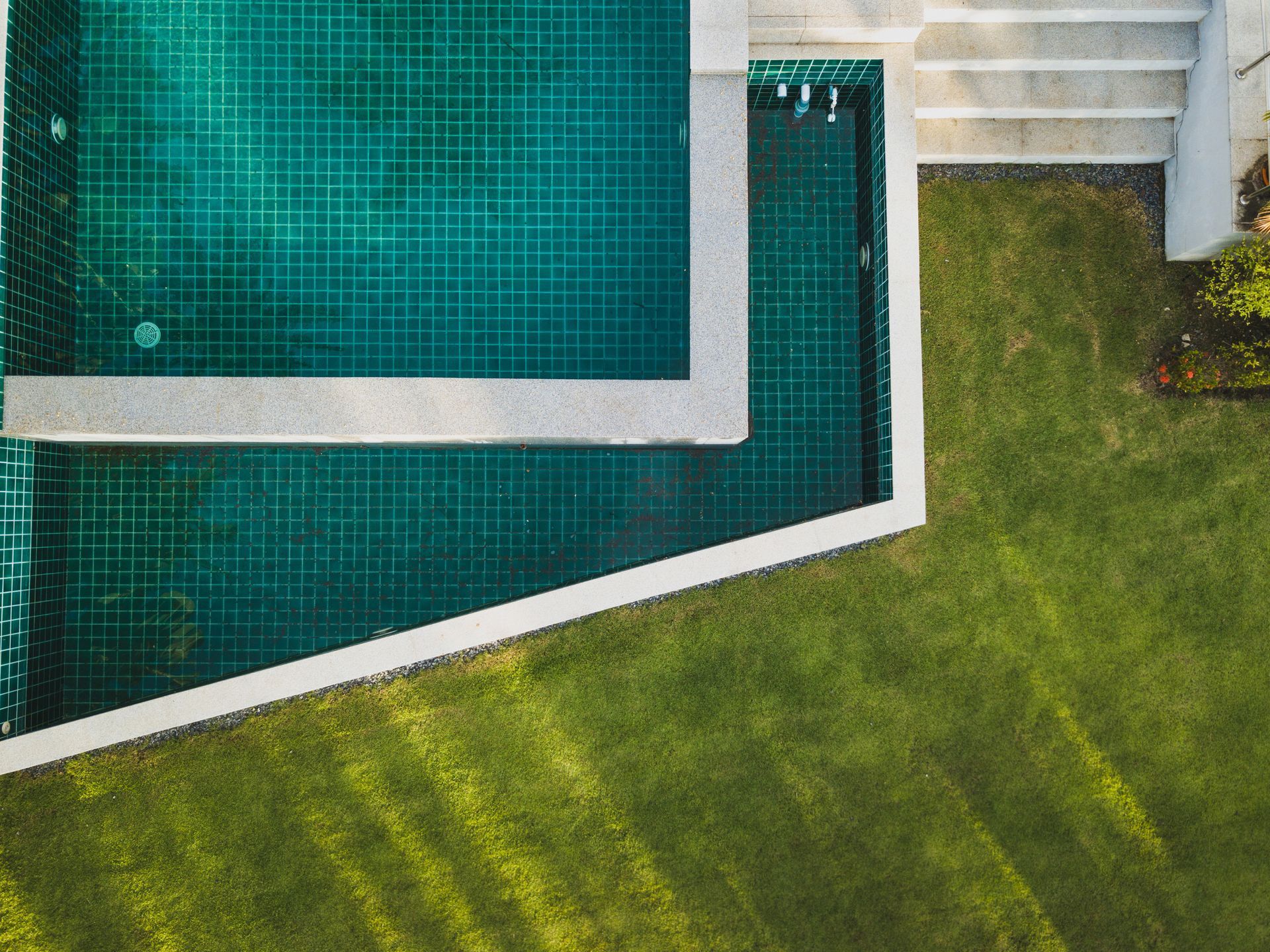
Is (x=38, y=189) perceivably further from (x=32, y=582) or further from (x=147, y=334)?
(x=32, y=582)

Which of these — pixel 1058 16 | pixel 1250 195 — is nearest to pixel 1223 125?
pixel 1250 195

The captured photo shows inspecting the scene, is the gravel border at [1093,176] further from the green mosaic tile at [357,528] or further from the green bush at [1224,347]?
the green mosaic tile at [357,528]

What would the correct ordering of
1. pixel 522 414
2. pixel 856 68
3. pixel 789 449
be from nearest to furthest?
pixel 522 414 → pixel 856 68 → pixel 789 449

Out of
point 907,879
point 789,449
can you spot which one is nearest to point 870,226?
point 789,449

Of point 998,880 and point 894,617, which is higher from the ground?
point 894,617

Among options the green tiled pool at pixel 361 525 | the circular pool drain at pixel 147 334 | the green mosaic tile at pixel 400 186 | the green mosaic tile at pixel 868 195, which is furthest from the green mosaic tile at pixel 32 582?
the green mosaic tile at pixel 868 195

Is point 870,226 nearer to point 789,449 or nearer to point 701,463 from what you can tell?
point 789,449

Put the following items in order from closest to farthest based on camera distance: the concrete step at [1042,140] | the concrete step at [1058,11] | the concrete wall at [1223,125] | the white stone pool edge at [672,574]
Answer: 1. the white stone pool edge at [672,574]
2. the concrete wall at [1223,125]
3. the concrete step at [1058,11]
4. the concrete step at [1042,140]
